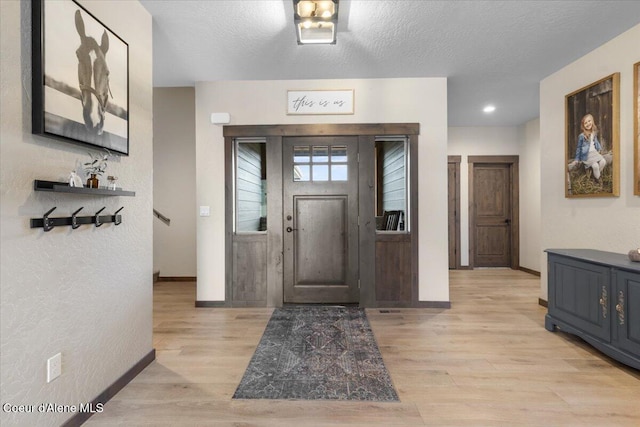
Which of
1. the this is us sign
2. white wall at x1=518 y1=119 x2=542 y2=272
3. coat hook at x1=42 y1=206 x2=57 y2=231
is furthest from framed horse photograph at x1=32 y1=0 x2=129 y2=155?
white wall at x1=518 y1=119 x2=542 y2=272

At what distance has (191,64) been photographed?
11.2 ft

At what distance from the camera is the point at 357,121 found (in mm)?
3836

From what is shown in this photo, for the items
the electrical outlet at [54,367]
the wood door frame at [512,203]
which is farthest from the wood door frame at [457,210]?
the electrical outlet at [54,367]

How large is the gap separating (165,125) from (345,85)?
3.16 metres

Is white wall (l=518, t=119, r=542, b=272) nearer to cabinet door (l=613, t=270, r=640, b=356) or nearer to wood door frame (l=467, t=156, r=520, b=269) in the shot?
wood door frame (l=467, t=156, r=520, b=269)

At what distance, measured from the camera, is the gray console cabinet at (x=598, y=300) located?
2.26 metres

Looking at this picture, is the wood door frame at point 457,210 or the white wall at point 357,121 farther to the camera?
the wood door frame at point 457,210

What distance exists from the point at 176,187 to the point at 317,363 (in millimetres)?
4019

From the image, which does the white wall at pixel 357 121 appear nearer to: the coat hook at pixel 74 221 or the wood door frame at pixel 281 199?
the wood door frame at pixel 281 199

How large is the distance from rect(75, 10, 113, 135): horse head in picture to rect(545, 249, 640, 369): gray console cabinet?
3.63m

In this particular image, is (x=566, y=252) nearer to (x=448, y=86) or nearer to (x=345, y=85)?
(x=448, y=86)

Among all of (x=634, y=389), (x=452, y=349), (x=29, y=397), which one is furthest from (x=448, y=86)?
(x=29, y=397)

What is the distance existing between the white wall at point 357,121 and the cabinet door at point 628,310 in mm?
1626

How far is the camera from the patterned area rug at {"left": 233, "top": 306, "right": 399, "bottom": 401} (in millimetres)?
2053
